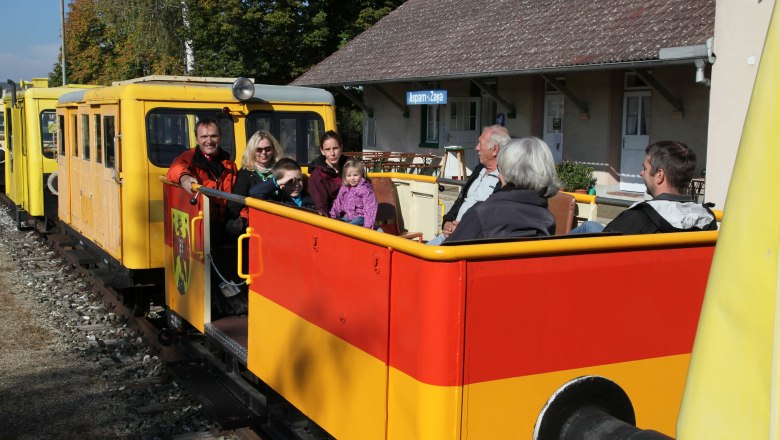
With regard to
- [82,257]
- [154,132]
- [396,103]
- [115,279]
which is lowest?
[82,257]

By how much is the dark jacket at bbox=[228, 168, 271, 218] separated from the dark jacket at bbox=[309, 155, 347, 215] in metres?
0.84

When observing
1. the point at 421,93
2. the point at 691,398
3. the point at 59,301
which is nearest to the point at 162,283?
the point at 59,301

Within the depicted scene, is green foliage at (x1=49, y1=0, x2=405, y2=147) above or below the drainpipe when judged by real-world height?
above

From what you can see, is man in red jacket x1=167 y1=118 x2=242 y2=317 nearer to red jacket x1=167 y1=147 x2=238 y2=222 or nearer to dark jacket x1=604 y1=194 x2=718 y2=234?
red jacket x1=167 y1=147 x2=238 y2=222

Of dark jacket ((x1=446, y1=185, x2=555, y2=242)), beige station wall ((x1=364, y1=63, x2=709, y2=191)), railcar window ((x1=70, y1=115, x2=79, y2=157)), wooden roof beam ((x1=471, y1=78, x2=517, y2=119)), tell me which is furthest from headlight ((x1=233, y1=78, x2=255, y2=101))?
wooden roof beam ((x1=471, y1=78, x2=517, y2=119))

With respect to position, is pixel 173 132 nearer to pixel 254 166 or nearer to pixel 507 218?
pixel 254 166

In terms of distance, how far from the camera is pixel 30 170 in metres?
12.4

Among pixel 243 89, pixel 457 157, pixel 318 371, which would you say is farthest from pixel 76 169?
pixel 457 157

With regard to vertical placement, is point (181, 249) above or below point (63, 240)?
above

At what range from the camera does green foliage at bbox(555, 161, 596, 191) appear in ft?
59.0

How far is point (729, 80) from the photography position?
1162 cm

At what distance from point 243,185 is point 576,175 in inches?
524

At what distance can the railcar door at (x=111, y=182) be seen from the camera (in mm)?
7305

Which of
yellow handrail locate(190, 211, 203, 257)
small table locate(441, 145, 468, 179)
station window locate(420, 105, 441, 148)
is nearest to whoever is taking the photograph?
yellow handrail locate(190, 211, 203, 257)
